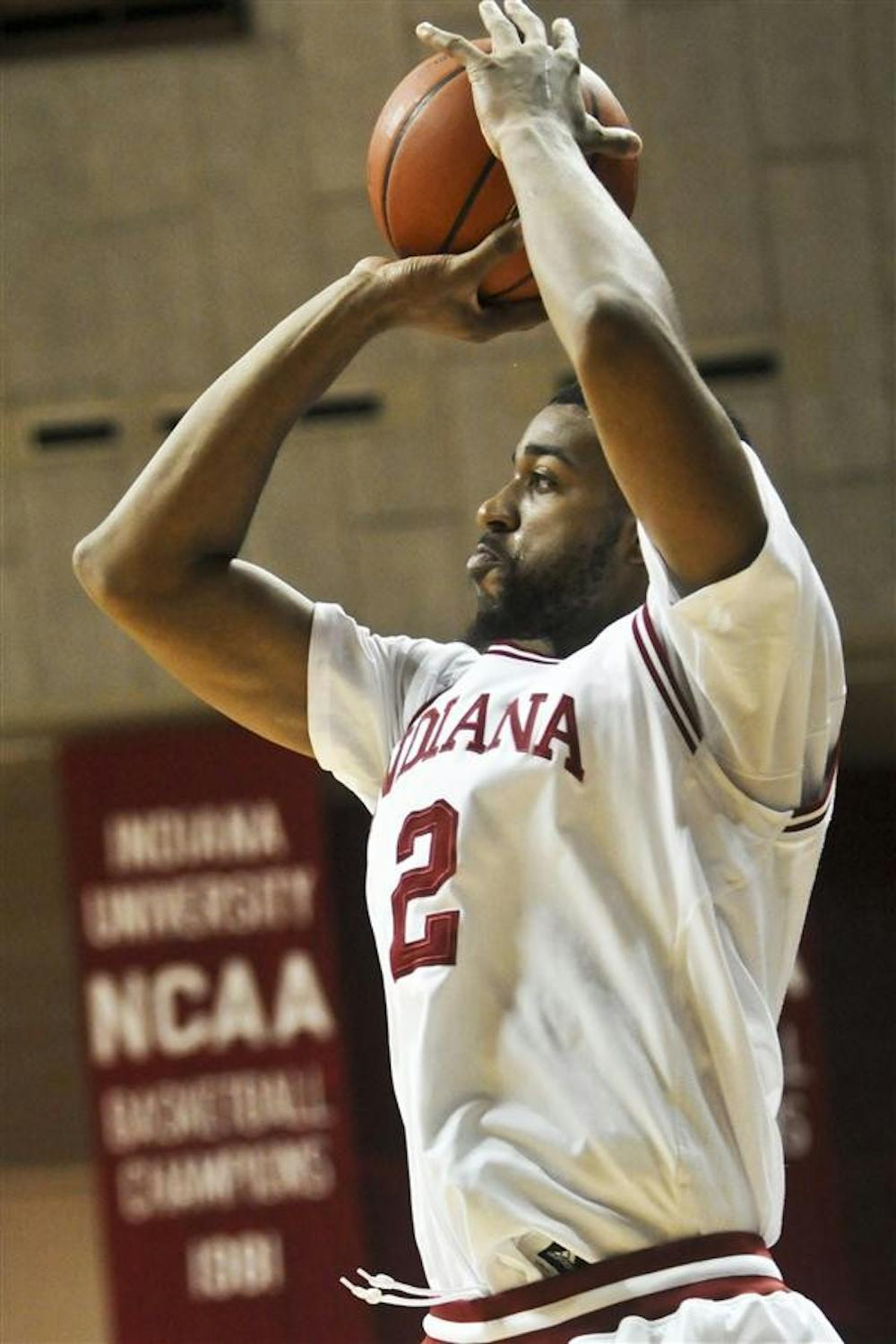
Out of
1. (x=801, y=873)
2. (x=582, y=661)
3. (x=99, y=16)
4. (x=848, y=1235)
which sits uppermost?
(x=99, y=16)

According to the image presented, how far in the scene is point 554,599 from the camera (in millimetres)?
2635

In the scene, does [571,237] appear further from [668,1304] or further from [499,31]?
[668,1304]

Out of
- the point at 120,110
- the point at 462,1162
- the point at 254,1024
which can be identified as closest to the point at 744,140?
the point at 120,110

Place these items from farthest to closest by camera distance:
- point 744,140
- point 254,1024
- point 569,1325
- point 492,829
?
point 744,140 → point 254,1024 → point 492,829 → point 569,1325

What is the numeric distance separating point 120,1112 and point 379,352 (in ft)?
8.73

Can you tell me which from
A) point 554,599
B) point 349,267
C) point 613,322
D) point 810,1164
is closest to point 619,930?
point 554,599

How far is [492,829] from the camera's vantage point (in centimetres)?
234

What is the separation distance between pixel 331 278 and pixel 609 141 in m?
4.73

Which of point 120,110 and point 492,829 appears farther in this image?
point 120,110

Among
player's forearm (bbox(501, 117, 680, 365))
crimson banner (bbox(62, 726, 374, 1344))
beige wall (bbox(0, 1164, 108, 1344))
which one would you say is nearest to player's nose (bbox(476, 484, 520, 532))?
player's forearm (bbox(501, 117, 680, 365))

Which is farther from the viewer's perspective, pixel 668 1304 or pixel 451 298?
pixel 451 298

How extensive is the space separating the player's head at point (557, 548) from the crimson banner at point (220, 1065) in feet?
13.4

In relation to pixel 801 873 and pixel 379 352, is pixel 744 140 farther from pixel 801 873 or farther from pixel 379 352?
pixel 801 873

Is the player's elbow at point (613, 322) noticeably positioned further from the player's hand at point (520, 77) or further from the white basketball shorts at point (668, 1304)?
the white basketball shorts at point (668, 1304)
